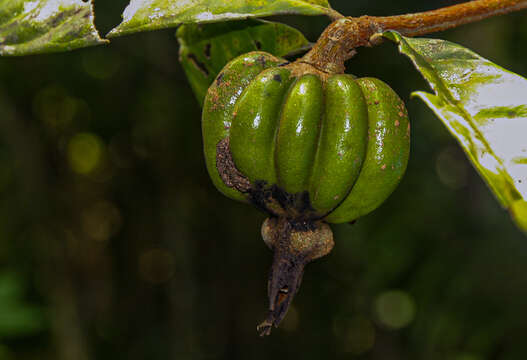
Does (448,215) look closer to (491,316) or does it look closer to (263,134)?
(491,316)

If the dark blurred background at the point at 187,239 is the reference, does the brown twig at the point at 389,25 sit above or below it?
above

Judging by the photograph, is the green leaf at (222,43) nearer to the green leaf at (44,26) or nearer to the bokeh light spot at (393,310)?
the green leaf at (44,26)

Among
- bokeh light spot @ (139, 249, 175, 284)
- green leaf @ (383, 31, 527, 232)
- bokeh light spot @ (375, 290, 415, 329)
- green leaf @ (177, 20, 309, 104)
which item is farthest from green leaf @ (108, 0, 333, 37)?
bokeh light spot @ (139, 249, 175, 284)

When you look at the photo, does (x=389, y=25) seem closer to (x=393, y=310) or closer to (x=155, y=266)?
(x=393, y=310)

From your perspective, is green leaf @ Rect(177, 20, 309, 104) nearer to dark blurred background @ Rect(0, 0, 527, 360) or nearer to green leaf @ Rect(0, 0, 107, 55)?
green leaf @ Rect(0, 0, 107, 55)

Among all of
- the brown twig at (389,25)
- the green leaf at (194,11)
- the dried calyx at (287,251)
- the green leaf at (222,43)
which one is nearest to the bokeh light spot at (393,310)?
the green leaf at (222,43)

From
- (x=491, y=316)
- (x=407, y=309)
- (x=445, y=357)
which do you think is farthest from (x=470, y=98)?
(x=407, y=309)

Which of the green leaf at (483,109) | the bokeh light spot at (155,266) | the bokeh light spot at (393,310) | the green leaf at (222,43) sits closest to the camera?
the green leaf at (483,109)
